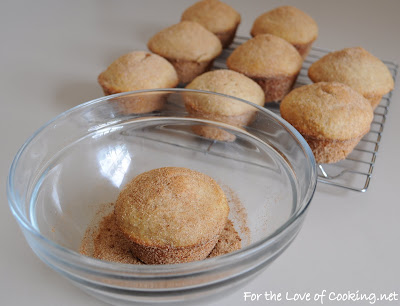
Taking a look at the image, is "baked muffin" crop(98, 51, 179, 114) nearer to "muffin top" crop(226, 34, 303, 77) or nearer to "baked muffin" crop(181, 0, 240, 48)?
"muffin top" crop(226, 34, 303, 77)

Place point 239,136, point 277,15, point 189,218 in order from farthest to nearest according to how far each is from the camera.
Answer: point 277,15 < point 239,136 < point 189,218

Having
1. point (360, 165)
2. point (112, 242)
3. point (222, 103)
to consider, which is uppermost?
point (222, 103)

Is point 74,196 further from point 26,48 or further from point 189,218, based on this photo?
point 26,48

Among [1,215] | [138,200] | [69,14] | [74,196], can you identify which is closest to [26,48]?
[69,14]

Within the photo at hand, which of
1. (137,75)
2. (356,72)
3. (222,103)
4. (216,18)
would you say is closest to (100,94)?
(137,75)

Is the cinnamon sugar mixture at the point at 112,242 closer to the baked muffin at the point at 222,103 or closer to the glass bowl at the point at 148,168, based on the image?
the glass bowl at the point at 148,168

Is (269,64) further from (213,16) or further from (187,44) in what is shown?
(213,16)
